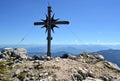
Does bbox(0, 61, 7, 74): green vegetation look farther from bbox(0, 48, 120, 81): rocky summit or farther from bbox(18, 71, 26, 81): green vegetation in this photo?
bbox(18, 71, 26, 81): green vegetation

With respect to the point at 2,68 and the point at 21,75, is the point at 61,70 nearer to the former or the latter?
the point at 21,75

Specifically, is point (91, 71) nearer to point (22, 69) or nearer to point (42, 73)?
point (42, 73)

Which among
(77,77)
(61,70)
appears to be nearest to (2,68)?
(61,70)

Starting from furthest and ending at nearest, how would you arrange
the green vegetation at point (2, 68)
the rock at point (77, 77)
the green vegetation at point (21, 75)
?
the green vegetation at point (2, 68), the rock at point (77, 77), the green vegetation at point (21, 75)

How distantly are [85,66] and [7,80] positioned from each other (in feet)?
25.0

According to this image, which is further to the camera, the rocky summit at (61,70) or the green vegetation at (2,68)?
the green vegetation at (2,68)

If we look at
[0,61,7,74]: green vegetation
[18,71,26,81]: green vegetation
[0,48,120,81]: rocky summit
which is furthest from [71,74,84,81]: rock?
[0,61,7,74]: green vegetation

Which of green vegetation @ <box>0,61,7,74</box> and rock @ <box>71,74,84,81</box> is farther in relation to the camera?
green vegetation @ <box>0,61,7,74</box>

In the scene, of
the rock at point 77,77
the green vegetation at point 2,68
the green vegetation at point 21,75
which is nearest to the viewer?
the green vegetation at point 21,75

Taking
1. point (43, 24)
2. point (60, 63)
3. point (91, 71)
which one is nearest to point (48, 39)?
point (43, 24)

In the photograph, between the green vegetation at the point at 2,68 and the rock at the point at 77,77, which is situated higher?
the green vegetation at the point at 2,68

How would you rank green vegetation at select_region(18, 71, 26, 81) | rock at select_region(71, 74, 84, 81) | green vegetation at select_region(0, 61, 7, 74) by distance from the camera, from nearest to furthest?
green vegetation at select_region(18, 71, 26, 81) → rock at select_region(71, 74, 84, 81) → green vegetation at select_region(0, 61, 7, 74)

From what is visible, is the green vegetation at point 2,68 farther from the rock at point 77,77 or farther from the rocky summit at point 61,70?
the rock at point 77,77

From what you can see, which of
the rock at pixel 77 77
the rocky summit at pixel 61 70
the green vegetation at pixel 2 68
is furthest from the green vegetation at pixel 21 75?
the rock at pixel 77 77
